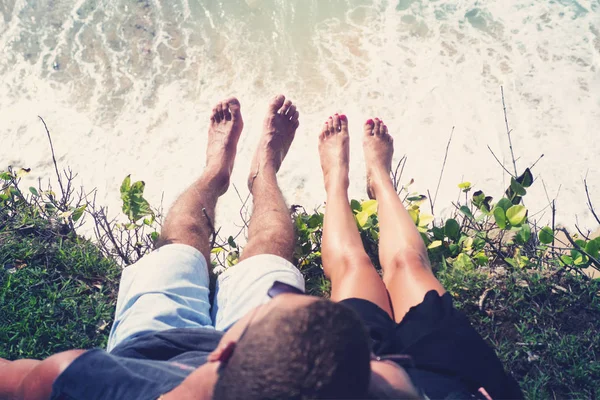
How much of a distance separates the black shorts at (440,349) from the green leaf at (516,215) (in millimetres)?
724

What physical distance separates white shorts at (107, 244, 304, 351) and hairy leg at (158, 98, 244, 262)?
0.16m

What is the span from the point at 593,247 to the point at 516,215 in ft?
1.16

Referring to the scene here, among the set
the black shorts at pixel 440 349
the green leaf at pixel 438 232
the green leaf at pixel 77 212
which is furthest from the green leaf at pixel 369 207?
the green leaf at pixel 77 212

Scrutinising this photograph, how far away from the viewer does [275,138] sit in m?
3.14

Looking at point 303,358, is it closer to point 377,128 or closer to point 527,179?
point 527,179

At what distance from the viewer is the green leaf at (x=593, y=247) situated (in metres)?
2.16

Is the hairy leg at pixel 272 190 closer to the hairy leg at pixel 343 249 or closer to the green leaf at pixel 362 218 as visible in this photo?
the hairy leg at pixel 343 249

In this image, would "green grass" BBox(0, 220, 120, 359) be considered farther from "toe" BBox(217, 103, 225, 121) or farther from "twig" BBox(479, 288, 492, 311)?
"twig" BBox(479, 288, 492, 311)

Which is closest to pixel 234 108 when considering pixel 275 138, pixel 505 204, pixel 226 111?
pixel 226 111

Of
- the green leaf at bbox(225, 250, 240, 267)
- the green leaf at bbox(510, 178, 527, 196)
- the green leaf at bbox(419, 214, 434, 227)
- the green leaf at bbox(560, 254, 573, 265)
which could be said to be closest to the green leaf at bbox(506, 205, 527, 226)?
the green leaf at bbox(510, 178, 527, 196)

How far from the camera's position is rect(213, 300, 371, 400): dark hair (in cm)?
107

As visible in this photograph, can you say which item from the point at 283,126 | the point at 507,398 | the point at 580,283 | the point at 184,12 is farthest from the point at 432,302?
the point at 184,12

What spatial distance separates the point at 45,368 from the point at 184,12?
345cm

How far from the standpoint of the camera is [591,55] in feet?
12.1
